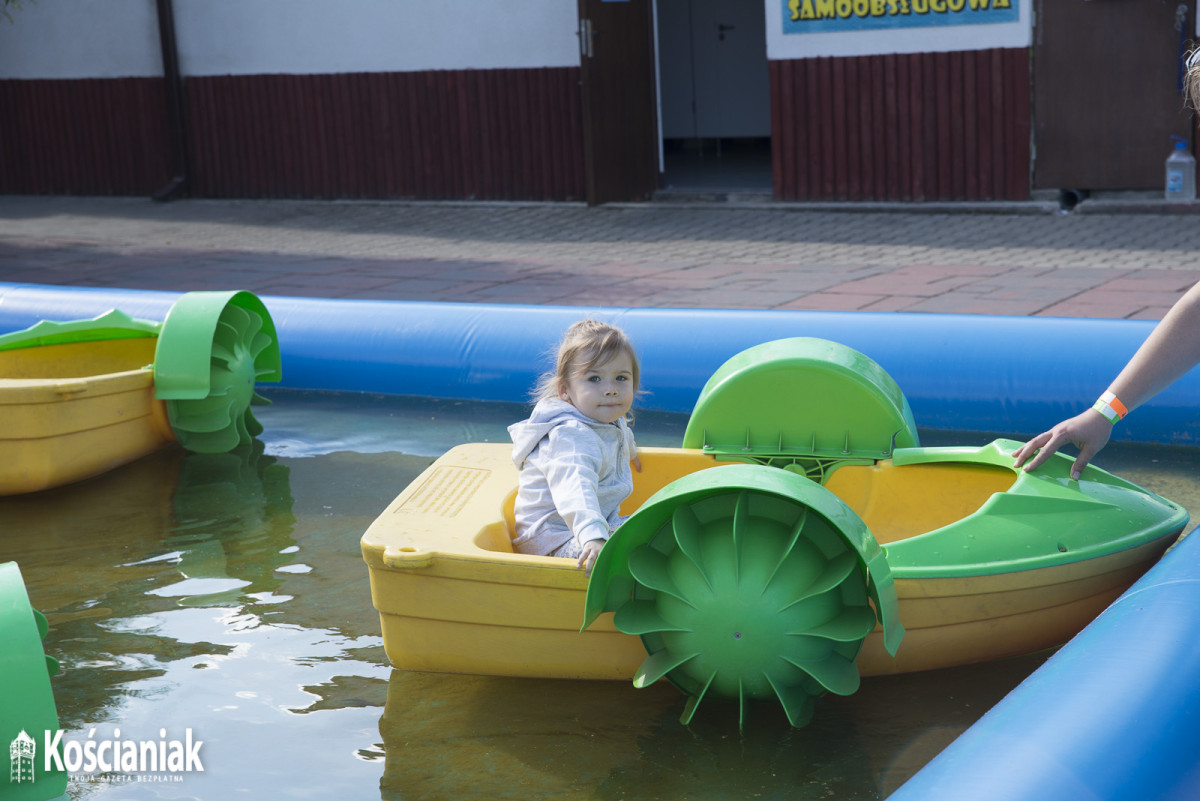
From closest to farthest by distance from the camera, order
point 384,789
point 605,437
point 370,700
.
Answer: point 384,789 → point 370,700 → point 605,437

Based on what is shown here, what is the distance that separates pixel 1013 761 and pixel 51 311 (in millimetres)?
4857

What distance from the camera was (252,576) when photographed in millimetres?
3213

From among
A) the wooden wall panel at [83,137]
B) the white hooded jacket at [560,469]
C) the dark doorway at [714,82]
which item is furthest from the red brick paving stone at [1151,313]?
the wooden wall panel at [83,137]

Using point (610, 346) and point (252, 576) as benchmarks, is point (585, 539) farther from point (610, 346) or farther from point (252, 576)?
point (252, 576)

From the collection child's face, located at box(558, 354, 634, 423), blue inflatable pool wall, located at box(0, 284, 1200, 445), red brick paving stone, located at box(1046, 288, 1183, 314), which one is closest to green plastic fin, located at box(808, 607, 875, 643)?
child's face, located at box(558, 354, 634, 423)

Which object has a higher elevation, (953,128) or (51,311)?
(953,128)

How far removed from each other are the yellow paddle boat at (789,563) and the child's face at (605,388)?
287 millimetres

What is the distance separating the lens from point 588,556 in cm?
234

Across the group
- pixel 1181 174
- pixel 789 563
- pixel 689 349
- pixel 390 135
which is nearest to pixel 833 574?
pixel 789 563

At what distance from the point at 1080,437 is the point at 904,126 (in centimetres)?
645

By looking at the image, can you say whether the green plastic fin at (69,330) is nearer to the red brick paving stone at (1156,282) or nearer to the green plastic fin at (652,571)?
the green plastic fin at (652,571)

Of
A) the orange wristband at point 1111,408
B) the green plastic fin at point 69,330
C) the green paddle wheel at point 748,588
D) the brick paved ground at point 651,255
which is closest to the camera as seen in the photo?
the green paddle wheel at point 748,588

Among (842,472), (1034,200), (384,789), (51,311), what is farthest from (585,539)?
(1034,200)

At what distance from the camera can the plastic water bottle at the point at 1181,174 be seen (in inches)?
297
